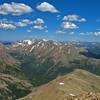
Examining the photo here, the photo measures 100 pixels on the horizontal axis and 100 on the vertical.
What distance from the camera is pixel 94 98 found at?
438 ft

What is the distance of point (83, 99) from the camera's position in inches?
5335

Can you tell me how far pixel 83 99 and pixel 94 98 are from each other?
210 inches
